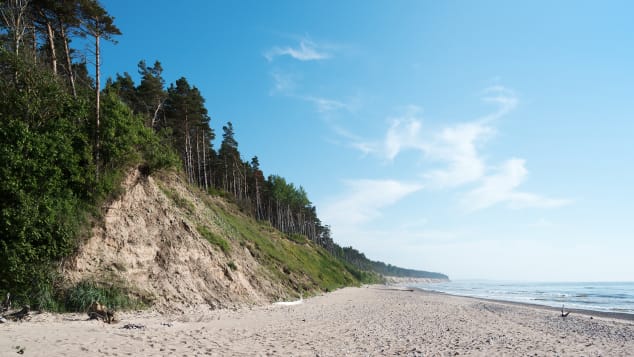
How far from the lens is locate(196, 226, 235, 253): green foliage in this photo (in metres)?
27.8

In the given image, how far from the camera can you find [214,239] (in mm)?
28484

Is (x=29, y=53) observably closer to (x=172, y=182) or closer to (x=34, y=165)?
(x=34, y=165)

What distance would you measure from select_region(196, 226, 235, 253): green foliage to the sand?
27.7 ft

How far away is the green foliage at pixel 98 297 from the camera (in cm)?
1537

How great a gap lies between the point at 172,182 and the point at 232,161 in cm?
3947

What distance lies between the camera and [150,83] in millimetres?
43219

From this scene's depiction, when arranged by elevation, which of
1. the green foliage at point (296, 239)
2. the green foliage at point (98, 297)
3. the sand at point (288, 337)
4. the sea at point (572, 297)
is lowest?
the sea at point (572, 297)

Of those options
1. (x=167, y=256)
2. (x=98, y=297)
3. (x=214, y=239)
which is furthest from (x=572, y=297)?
(x=98, y=297)

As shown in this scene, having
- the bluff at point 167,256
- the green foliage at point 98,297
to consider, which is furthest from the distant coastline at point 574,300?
the green foliage at point 98,297

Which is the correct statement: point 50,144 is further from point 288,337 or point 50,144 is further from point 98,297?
point 288,337

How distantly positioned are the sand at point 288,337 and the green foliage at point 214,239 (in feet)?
27.7

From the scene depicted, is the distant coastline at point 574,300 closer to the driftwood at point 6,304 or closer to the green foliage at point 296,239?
the green foliage at point 296,239

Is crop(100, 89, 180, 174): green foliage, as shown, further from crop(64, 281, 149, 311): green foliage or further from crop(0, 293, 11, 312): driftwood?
crop(0, 293, 11, 312): driftwood

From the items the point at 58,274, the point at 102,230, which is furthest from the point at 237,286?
the point at 58,274
